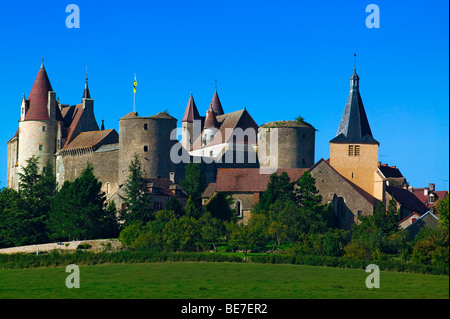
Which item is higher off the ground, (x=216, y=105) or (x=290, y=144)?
(x=216, y=105)

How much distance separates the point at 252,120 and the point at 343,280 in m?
45.3

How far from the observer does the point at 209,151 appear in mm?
101188

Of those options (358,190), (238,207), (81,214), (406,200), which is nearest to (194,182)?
(238,207)

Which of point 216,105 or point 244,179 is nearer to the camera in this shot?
point 244,179

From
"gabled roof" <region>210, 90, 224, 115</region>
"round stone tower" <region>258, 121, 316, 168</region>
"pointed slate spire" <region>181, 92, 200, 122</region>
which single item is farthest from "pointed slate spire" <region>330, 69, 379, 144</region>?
"pointed slate spire" <region>181, 92, 200, 122</region>

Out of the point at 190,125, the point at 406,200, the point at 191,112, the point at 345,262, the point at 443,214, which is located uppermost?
the point at 191,112

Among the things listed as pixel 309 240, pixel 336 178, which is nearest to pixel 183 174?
pixel 336 178

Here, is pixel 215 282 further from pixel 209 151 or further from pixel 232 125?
pixel 232 125

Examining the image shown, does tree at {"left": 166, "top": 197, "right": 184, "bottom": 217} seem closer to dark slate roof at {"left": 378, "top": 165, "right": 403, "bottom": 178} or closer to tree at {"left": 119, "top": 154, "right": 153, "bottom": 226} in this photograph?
tree at {"left": 119, "top": 154, "right": 153, "bottom": 226}

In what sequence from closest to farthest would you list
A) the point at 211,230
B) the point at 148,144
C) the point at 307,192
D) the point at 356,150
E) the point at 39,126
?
the point at 211,230
the point at 307,192
the point at 356,150
the point at 148,144
the point at 39,126

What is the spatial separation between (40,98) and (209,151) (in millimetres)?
16129

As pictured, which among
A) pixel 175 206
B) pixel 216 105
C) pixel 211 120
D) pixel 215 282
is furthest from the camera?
pixel 216 105

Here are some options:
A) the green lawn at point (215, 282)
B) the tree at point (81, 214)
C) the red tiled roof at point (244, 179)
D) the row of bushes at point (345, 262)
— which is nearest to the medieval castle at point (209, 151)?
the red tiled roof at point (244, 179)

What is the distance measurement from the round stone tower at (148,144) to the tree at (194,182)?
186 cm
